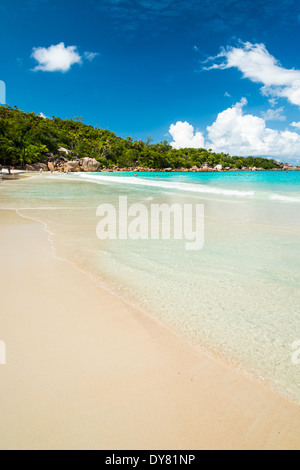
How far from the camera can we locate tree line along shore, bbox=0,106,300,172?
2714 inches

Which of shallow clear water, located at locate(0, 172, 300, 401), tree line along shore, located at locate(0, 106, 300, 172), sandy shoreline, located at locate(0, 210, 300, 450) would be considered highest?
tree line along shore, located at locate(0, 106, 300, 172)

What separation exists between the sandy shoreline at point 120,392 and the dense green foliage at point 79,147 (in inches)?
2603

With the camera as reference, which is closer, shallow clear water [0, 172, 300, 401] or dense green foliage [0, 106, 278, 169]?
shallow clear water [0, 172, 300, 401]

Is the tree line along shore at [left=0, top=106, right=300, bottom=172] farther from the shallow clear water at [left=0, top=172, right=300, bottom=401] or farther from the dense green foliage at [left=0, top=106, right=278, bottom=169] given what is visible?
the shallow clear water at [left=0, top=172, right=300, bottom=401]

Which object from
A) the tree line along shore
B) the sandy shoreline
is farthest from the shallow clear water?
the tree line along shore

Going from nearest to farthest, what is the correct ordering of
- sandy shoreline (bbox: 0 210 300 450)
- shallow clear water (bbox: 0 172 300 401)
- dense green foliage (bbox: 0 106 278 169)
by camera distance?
sandy shoreline (bbox: 0 210 300 450) → shallow clear water (bbox: 0 172 300 401) → dense green foliage (bbox: 0 106 278 169)

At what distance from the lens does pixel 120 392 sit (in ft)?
6.78

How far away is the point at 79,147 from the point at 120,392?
112928 mm

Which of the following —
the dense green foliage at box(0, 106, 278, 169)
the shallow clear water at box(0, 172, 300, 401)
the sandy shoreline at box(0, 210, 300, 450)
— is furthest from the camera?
the dense green foliage at box(0, 106, 278, 169)

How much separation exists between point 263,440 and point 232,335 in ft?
3.60

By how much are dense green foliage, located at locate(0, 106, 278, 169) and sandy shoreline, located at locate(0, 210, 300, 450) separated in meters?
66.1

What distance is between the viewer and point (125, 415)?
1.87m

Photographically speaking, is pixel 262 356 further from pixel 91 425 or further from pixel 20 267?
pixel 20 267

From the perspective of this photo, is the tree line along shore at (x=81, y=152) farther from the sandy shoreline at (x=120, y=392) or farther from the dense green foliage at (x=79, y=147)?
the sandy shoreline at (x=120, y=392)
